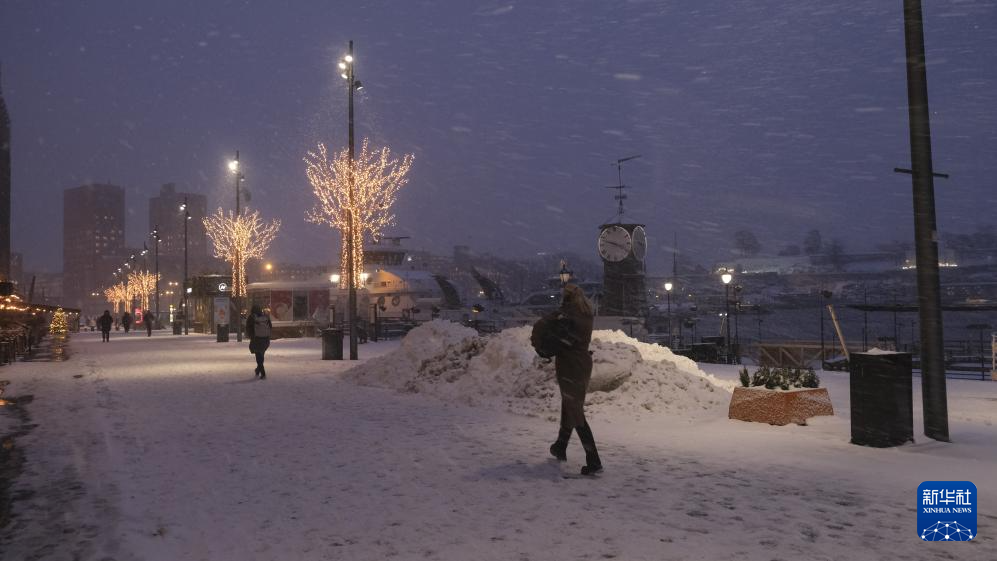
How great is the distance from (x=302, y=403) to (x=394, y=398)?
1789 millimetres

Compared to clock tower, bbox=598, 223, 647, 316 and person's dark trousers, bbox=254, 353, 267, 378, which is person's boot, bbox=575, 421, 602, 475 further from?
clock tower, bbox=598, 223, 647, 316

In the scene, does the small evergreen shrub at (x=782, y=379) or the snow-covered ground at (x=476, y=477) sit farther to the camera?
the small evergreen shrub at (x=782, y=379)

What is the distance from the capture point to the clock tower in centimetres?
4216

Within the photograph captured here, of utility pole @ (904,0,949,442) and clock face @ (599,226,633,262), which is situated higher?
clock face @ (599,226,633,262)

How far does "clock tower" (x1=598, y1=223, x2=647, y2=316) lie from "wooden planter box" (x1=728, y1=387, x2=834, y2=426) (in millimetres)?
31461

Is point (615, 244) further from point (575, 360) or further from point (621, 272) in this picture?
point (575, 360)

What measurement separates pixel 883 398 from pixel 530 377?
20.4ft

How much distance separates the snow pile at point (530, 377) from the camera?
11.9 meters

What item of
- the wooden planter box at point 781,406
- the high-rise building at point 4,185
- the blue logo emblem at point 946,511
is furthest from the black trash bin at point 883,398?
the high-rise building at point 4,185

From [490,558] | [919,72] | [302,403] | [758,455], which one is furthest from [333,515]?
[919,72]

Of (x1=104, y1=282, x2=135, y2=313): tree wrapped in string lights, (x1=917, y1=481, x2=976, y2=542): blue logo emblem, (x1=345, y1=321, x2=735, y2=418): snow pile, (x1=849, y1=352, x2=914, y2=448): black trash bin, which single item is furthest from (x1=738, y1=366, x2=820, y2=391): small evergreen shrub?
(x1=104, y1=282, x2=135, y2=313): tree wrapped in string lights

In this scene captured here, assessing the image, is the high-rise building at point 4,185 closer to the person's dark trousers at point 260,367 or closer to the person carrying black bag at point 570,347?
the person's dark trousers at point 260,367

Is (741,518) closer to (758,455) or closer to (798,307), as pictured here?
(758,455)

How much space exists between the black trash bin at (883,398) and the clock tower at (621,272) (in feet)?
109
